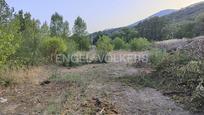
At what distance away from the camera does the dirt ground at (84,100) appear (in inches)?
314

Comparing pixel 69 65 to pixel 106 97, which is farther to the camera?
pixel 69 65

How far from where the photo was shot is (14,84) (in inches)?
455

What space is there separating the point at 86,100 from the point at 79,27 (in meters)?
23.8

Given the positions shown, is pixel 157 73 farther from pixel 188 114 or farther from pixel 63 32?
pixel 63 32

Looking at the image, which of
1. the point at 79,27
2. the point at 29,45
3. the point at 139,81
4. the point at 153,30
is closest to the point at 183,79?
the point at 139,81

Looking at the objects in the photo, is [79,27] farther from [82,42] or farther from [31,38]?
[31,38]

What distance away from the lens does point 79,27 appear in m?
32.3

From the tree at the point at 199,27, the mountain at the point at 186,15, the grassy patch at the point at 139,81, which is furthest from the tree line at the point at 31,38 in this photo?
the mountain at the point at 186,15

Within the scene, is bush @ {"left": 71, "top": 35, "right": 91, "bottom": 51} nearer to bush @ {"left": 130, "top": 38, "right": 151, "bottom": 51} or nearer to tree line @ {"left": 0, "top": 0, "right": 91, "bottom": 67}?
tree line @ {"left": 0, "top": 0, "right": 91, "bottom": 67}

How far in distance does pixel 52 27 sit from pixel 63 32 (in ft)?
5.45

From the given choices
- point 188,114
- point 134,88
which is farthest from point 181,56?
point 188,114

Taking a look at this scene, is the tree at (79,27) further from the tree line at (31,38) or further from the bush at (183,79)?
the bush at (183,79)

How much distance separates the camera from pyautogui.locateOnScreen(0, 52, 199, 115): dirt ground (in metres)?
7.98

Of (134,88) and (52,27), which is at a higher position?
(52,27)
